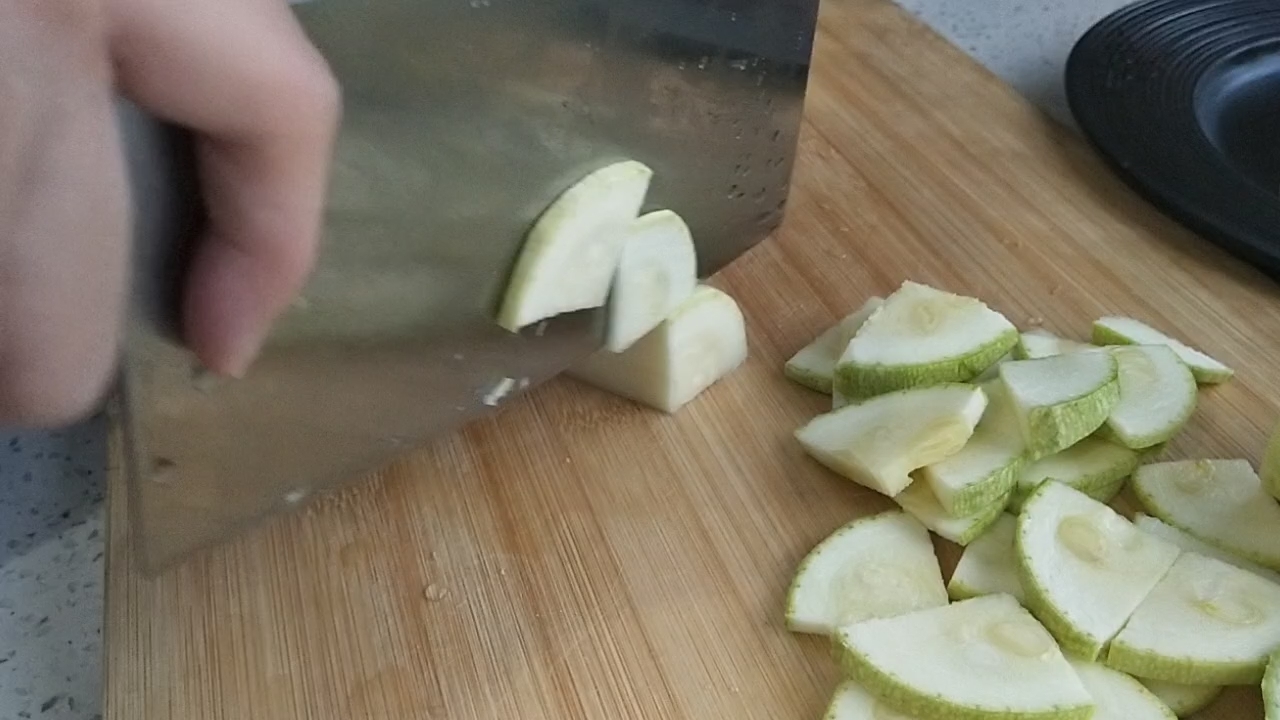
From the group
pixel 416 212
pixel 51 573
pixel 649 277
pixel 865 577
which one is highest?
pixel 416 212

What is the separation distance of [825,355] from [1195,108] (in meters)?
0.58

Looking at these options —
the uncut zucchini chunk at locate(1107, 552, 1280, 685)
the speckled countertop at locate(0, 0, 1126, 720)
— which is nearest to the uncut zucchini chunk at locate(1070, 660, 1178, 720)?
the uncut zucchini chunk at locate(1107, 552, 1280, 685)

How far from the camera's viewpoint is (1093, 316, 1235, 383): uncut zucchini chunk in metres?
1.02

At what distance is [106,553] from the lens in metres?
0.85

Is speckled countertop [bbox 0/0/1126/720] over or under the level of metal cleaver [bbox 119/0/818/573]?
under

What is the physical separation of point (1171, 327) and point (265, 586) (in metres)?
0.85

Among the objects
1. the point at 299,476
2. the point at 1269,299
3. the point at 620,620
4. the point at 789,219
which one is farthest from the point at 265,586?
the point at 1269,299

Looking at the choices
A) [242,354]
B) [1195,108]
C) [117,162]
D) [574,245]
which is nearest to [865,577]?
[574,245]

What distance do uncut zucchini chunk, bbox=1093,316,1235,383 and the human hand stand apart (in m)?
0.73

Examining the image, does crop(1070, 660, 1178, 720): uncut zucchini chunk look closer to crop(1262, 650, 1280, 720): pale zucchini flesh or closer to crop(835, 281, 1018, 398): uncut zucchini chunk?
crop(1262, 650, 1280, 720): pale zucchini flesh

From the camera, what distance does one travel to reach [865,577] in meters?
0.85

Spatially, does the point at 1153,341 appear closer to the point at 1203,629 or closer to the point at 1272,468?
the point at 1272,468

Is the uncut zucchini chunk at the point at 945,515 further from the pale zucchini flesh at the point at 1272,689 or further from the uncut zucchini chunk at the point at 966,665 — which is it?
the pale zucchini flesh at the point at 1272,689

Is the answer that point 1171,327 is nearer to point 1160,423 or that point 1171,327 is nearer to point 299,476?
point 1160,423
